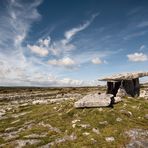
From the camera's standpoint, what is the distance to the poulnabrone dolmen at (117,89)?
3325 cm

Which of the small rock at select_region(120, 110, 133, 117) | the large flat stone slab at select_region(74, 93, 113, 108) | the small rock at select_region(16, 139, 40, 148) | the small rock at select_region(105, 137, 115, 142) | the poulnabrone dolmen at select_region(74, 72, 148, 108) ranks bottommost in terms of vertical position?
the small rock at select_region(16, 139, 40, 148)

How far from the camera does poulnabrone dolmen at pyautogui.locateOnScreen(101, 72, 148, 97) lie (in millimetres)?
42438

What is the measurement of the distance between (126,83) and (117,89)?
10.7 feet

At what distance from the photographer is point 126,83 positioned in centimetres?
4288

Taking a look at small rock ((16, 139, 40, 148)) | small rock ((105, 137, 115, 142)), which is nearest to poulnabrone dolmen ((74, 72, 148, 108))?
small rock ((105, 137, 115, 142))

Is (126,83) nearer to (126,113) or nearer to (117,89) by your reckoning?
(117,89)

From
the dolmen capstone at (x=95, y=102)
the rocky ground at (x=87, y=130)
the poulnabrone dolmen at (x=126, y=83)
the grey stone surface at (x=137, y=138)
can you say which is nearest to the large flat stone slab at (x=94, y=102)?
the dolmen capstone at (x=95, y=102)

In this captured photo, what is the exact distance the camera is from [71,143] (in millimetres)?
22797

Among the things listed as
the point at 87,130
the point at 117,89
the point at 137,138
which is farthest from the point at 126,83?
the point at 137,138

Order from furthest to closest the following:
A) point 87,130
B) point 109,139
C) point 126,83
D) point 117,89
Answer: point 117,89 → point 126,83 → point 87,130 → point 109,139

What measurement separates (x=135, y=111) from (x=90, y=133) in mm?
9119

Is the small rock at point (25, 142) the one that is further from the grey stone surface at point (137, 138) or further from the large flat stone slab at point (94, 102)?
the large flat stone slab at point (94, 102)

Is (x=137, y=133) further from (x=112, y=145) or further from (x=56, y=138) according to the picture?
(x=56, y=138)

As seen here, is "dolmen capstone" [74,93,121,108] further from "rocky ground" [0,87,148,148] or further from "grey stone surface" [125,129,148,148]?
"grey stone surface" [125,129,148,148]
